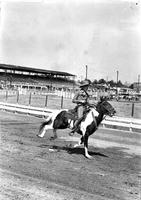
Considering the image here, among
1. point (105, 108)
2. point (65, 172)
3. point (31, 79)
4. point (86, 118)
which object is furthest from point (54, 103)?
point (31, 79)

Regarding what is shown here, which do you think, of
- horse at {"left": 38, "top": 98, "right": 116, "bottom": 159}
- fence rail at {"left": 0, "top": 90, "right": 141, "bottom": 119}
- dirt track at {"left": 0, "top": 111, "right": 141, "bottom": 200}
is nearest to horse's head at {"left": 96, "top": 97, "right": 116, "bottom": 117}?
horse at {"left": 38, "top": 98, "right": 116, "bottom": 159}

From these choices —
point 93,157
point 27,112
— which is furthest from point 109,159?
point 27,112

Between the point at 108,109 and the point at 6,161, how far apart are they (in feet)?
11.2

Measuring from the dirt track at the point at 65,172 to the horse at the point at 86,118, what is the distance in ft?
2.35

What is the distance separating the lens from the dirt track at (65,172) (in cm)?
680

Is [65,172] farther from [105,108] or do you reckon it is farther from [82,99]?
[82,99]

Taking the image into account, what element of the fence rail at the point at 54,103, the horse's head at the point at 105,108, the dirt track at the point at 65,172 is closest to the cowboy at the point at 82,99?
the horse's head at the point at 105,108

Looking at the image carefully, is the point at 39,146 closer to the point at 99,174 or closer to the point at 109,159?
the point at 109,159

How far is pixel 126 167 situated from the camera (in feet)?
32.3

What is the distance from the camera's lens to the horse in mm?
10656

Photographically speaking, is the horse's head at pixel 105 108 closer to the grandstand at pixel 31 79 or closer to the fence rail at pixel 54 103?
the fence rail at pixel 54 103

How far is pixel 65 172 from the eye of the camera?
8547mm

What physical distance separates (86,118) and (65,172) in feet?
8.29

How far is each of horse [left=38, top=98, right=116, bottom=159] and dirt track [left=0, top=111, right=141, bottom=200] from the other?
28.3 inches
